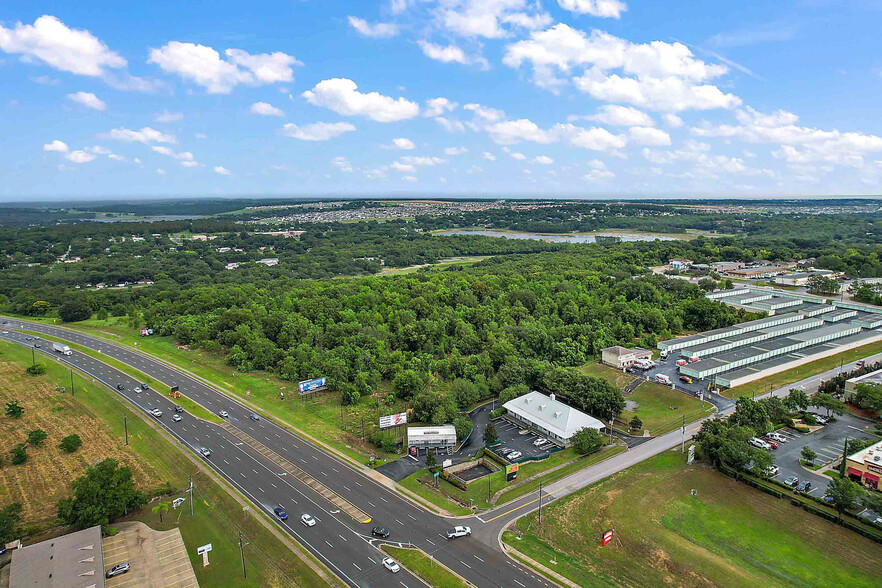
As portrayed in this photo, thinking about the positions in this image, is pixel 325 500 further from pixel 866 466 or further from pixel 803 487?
pixel 866 466

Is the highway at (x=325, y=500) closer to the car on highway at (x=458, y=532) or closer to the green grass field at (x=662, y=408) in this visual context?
the car on highway at (x=458, y=532)

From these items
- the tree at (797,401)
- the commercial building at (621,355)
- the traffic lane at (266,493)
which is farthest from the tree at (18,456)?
the tree at (797,401)

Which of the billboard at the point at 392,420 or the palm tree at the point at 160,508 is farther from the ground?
the billboard at the point at 392,420

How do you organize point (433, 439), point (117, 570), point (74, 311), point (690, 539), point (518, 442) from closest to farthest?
point (117, 570) → point (690, 539) → point (433, 439) → point (518, 442) → point (74, 311)

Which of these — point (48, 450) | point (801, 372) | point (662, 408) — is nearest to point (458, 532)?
point (662, 408)

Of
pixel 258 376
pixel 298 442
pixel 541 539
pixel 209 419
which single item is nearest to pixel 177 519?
pixel 298 442

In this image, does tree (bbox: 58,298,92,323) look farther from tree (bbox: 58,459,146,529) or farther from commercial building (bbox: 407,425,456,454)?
commercial building (bbox: 407,425,456,454)
